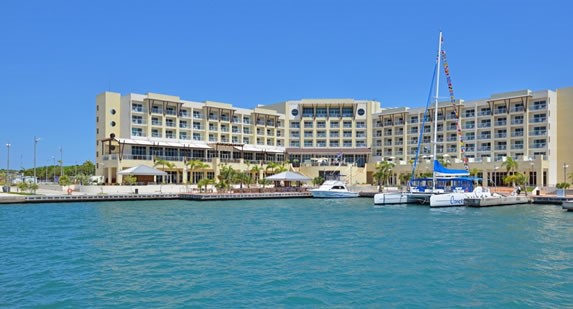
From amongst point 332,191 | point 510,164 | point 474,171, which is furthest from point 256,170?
point 510,164

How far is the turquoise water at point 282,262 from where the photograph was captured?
16.9 metres

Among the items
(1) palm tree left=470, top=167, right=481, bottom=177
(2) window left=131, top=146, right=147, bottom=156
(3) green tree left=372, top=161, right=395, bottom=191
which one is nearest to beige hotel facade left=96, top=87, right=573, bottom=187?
(2) window left=131, top=146, right=147, bottom=156

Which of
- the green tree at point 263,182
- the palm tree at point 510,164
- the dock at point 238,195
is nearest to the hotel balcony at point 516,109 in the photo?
the palm tree at point 510,164

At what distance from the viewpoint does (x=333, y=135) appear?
99.7m

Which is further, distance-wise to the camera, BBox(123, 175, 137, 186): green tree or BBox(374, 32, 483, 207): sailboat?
BBox(123, 175, 137, 186): green tree

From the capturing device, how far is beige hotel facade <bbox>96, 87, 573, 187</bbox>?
76312 millimetres

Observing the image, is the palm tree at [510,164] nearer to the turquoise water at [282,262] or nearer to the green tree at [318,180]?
the green tree at [318,180]

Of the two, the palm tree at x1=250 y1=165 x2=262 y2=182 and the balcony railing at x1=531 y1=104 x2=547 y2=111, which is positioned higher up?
the balcony railing at x1=531 y1=104 x2=547 y2=111

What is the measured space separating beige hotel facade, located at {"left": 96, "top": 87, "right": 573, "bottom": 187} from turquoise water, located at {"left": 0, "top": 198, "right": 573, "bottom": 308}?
133 feet

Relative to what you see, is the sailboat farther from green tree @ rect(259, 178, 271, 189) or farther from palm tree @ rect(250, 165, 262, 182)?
palm tree @ rect(250, 165, 262, 182)

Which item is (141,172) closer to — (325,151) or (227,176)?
(227,176)

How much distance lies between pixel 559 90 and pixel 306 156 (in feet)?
148

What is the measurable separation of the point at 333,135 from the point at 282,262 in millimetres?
78485

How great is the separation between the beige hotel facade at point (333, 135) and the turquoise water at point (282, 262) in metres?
40.6
